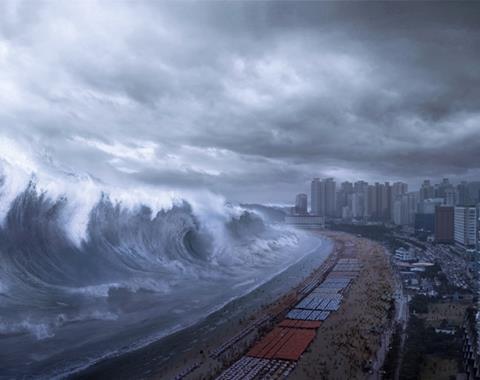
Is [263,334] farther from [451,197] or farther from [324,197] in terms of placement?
[324,197]

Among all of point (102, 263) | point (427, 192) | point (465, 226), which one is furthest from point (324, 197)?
point (102, 263)

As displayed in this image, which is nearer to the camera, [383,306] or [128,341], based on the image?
[128,341]

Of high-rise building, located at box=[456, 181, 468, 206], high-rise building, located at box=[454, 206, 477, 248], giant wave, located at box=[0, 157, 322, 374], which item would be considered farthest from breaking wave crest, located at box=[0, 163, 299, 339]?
high-rise building, located at box=[456, 181, 468, 206]

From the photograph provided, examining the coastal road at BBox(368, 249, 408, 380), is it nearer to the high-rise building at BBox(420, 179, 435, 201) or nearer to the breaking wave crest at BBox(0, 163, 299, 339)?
the breaking wave crest at BBox(0, 163, 299, 339)

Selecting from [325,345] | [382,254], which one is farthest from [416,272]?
[325,345]

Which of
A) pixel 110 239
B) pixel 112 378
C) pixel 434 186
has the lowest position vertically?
pixel 112 378

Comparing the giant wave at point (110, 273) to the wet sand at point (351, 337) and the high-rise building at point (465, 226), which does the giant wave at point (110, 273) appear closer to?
the wet sand at point (351, 337)

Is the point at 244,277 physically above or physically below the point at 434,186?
below

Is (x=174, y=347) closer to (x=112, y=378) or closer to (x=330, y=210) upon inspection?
(x=112, y=378)

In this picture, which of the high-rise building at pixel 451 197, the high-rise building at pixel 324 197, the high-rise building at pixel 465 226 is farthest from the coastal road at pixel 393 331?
the high-rise building at pixel 324 197
